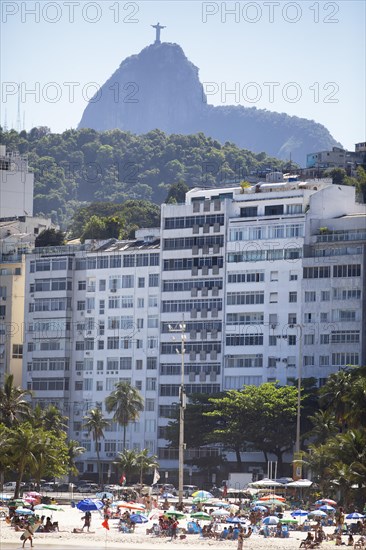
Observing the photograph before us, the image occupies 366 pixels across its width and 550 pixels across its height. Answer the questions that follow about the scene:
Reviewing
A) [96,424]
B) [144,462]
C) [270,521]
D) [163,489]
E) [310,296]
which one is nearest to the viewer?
[270,521]

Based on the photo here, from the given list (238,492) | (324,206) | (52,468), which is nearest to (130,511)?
(52,468)

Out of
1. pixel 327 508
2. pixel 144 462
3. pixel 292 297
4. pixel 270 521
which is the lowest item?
pixel 270 521

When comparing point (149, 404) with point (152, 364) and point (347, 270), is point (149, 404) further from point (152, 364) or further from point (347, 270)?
point (347, 270)

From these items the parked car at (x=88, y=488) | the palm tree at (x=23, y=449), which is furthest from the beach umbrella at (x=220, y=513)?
the parked car at (x=88, y=488)

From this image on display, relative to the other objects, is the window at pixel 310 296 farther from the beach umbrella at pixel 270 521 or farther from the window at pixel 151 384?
the beach umbrella at pixel 270 521

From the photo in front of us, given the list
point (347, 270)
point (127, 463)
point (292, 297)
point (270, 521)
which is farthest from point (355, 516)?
point (292, 297)

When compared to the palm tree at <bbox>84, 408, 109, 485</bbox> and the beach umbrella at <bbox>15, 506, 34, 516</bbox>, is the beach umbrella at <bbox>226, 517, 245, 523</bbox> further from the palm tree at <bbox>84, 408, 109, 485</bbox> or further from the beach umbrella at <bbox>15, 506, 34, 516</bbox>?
the palm tree at <bbox>84, 408, 109, 485</bbox>
